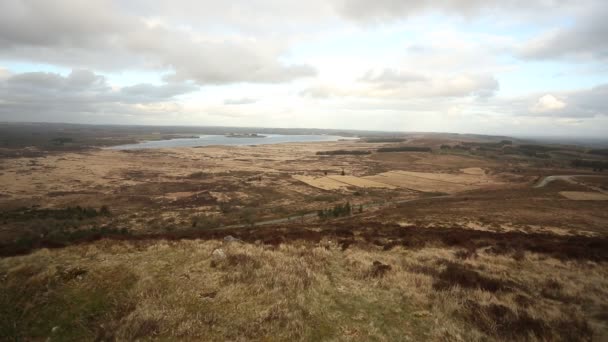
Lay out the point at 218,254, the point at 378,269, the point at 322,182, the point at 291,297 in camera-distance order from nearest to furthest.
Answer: the point at 291,297
the point at 378,269
the point at 218,254
the point at 322,182

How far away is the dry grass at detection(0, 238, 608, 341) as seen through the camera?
8305 millimetres

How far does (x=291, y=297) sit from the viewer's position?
33.3 ft

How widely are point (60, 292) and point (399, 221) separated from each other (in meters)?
28.9

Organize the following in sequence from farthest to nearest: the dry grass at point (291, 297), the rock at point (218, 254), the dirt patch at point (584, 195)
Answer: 1. the dirt patch at point (584, 195)
2. the rock at point (218, 254)
3. the dry grass at point (291, 297)

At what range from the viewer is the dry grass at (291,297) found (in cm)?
830

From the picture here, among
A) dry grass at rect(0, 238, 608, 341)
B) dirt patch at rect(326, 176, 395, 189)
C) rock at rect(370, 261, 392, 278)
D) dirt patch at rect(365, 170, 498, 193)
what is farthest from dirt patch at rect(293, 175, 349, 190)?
dry grass at rect(0, 238, 608, 341)

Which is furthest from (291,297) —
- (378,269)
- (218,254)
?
(218,254)

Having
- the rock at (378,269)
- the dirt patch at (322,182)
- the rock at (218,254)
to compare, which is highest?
the rock at (218,254)

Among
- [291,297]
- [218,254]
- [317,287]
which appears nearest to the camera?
[291,297]

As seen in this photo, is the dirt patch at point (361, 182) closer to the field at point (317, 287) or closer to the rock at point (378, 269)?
the field at point (317, 287)

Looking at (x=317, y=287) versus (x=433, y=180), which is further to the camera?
(x=433, y=180)

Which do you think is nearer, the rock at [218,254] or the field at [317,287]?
the field at [317,287]

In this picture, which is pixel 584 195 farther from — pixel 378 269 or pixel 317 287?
pixel 317 287

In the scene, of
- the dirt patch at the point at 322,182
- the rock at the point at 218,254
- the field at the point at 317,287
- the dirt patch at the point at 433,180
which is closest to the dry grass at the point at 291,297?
the field at the point at 317,287
